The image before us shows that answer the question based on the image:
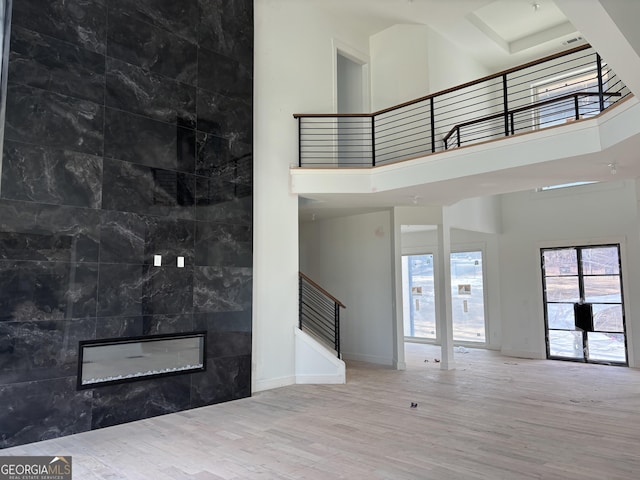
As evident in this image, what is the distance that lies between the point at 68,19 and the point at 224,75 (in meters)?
1.90

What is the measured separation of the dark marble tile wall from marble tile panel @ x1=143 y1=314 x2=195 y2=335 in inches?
0.6

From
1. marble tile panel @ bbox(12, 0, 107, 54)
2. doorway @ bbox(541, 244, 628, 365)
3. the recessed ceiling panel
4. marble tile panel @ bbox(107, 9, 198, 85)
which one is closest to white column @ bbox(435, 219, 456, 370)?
doorway @ bbox(541, 244, 628, 365)

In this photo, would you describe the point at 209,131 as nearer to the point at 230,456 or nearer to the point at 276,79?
the point at 276,79

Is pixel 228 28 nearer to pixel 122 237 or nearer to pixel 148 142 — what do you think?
pixel 148 142

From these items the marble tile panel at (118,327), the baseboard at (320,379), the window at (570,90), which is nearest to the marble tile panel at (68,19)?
the marble tile panel at (118,327)

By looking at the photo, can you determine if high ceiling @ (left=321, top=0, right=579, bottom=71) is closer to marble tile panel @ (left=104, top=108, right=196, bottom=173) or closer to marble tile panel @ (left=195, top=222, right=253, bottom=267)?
marble tile panel @ (left=104, top=108, right=196, bottom=173)

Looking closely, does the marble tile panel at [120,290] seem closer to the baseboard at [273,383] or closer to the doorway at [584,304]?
the baseboard at [273,383]

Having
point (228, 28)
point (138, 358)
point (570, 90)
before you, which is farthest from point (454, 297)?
point (138, 358)

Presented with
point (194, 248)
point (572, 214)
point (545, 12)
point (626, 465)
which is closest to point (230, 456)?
point (194, 248)

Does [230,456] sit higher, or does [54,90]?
[54,90]

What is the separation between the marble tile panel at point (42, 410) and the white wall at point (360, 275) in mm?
5114

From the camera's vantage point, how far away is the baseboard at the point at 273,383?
6219 millimetres

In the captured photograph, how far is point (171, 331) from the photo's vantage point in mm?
5281

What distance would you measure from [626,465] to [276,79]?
614cm
